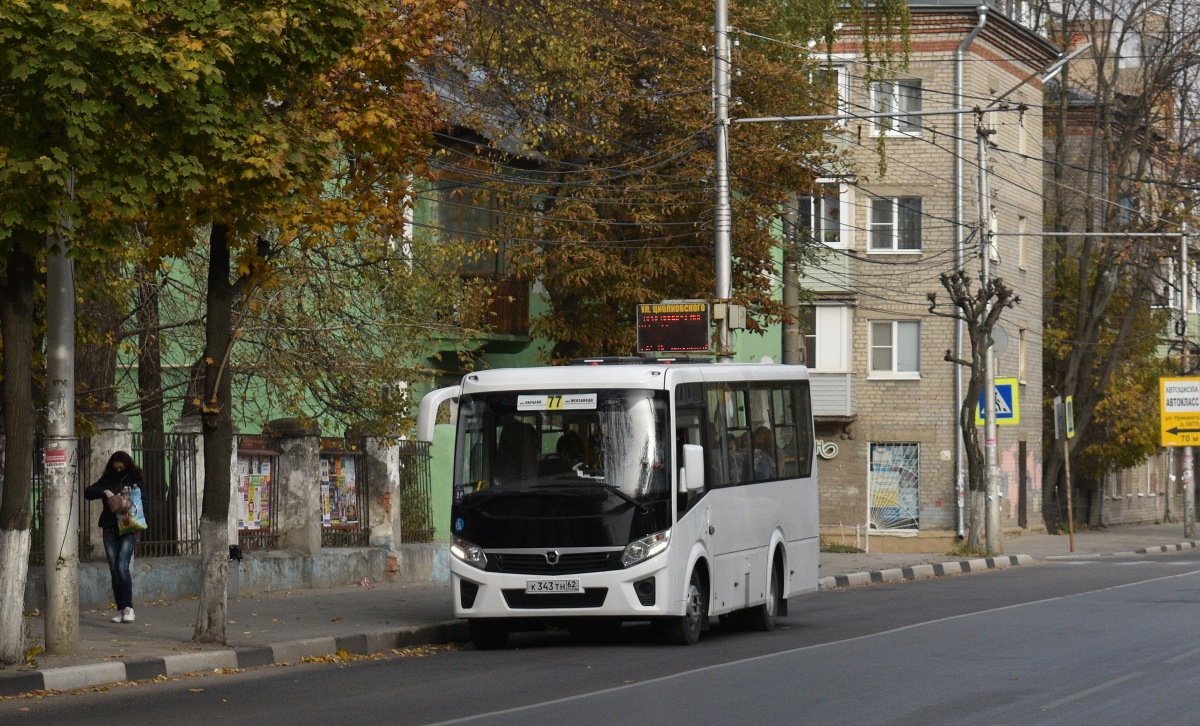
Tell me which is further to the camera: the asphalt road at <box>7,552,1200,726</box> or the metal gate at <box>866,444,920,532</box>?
the metal gate at <box>866,444,920,532</box>

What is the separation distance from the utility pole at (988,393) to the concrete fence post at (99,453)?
18895 mm

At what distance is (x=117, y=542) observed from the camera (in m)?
17.6

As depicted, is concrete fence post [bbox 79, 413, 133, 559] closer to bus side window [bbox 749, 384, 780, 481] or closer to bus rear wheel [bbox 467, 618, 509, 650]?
bus rear wheel [bbox 467, 618, 509, 650]

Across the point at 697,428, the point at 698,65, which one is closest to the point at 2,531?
the point at 697,428

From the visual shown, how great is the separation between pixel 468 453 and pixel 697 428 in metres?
2.27

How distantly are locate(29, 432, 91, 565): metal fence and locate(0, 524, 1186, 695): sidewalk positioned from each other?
938mm

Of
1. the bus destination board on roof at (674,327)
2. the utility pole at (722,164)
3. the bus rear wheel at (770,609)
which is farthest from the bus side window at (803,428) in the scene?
the utility pole at (722,164)

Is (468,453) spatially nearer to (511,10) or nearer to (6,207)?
(6,207)

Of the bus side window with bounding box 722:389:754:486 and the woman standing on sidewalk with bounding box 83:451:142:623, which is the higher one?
the bus side window with bounding box 722:389:754:486

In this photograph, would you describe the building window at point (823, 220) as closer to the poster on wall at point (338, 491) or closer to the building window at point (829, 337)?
the building window at point (829, 337)

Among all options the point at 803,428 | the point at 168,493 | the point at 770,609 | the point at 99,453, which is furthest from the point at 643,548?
the point at 168,493

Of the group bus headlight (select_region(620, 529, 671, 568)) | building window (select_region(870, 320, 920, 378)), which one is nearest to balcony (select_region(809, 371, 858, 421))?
building window (select_region(870, 320, 920, 378))

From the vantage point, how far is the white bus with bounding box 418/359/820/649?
648 inches

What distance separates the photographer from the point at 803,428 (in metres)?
20.7
